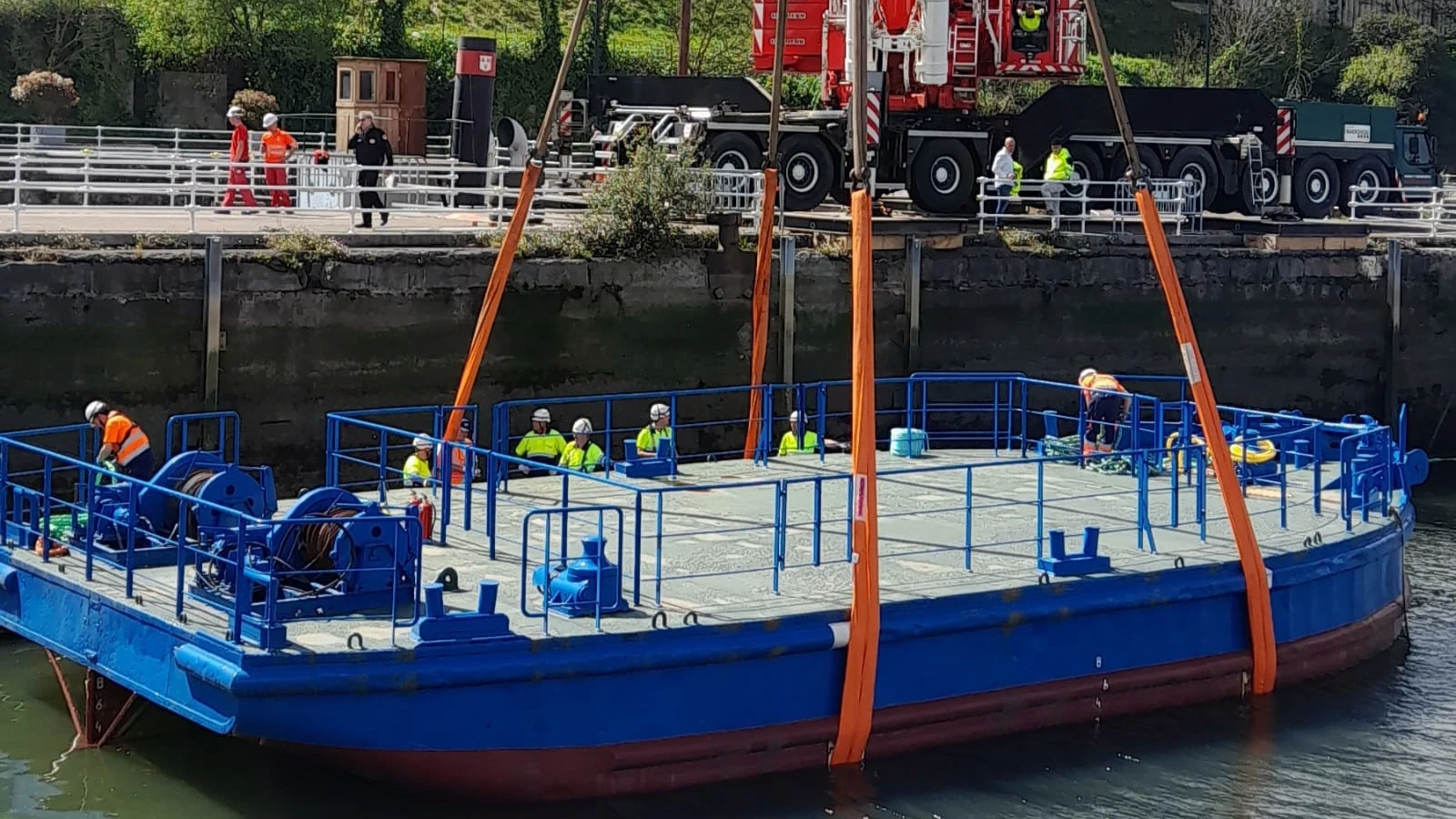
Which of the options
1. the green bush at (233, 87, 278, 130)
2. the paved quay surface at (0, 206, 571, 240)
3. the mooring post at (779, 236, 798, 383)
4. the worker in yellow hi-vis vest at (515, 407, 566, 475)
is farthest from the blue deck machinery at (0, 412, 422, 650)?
the green bush at (233, 87, 278, 130)

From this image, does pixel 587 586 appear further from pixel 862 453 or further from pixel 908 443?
pixel 908 443

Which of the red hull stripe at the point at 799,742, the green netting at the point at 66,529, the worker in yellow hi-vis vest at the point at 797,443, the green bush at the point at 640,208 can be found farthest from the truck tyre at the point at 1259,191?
the green netting at the point at 66,529

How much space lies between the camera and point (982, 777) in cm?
1097

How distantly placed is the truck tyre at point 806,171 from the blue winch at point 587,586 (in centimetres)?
1415

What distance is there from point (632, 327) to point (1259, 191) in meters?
11.2

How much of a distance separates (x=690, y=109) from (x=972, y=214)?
3.91 metres

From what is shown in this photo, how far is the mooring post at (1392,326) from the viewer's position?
2380 centimetres

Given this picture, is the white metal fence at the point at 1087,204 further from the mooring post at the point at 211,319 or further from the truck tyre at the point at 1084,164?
the mooring post at the point at 211,319

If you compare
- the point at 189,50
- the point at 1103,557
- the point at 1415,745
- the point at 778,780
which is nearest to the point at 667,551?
the point at 778,780

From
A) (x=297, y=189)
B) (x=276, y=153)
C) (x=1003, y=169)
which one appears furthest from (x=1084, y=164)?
(x=297, y=189)

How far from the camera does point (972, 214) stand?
24.3 metres

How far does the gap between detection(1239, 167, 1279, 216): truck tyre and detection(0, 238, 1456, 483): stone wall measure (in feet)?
8.04

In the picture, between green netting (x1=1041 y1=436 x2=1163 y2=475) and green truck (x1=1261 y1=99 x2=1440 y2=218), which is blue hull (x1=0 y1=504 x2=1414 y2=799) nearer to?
green netting (x1=1041 y1=436 x2=1163 y2=475)

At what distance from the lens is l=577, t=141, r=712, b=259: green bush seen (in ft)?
62.8
